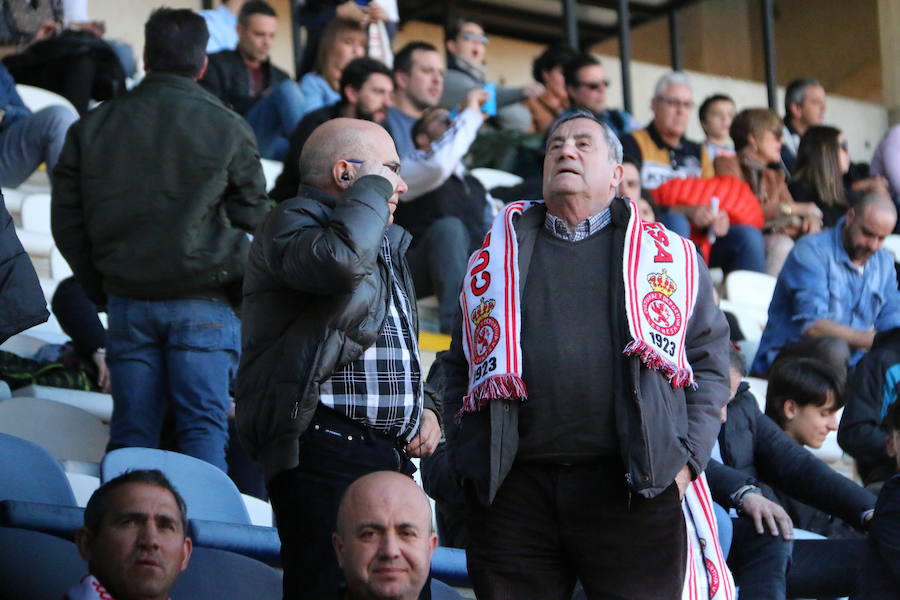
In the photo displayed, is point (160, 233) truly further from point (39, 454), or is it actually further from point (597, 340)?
point (597, 340)

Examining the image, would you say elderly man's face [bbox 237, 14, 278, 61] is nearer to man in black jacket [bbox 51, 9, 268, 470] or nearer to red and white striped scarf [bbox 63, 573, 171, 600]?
man in black jacket [bbox 51, 9, 268, 470]

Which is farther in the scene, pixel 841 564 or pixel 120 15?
pixel 120 15

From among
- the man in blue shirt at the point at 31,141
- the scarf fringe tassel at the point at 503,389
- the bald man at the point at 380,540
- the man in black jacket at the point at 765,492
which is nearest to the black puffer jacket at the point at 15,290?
the bald man at the point at 380,540

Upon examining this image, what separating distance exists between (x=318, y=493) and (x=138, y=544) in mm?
475

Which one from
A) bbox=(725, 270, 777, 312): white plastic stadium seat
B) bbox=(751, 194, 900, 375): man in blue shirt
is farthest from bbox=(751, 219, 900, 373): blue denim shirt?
bbox=(725, 270, 777, 312): white plastic stadium seat

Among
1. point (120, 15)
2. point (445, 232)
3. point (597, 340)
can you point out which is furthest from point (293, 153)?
point (120, 15)

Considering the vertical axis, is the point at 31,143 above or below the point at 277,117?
below

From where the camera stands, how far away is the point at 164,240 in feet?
14.9

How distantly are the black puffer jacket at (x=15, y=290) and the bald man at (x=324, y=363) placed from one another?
0.56 m

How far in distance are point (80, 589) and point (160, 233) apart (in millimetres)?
1580

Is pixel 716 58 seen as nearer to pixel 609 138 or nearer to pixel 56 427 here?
pixel 56 427

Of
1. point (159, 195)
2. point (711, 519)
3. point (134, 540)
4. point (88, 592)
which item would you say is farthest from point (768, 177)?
point (88, 592)

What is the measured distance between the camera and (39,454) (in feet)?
13.2

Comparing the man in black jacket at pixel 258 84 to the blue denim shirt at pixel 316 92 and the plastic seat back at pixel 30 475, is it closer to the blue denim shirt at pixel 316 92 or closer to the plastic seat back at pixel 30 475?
the blue denim shirt at pixel 316 92
